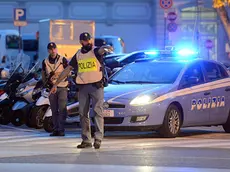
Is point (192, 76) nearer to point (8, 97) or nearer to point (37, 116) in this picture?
point (37, 116)

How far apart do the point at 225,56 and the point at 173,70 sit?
89.7 ft

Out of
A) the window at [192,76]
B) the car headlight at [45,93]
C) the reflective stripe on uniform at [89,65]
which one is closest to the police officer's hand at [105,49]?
the reflective stripe on uniform at [89,65]

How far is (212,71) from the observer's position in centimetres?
1515

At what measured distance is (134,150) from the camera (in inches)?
456

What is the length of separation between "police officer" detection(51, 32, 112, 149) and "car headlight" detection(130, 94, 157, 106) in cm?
173

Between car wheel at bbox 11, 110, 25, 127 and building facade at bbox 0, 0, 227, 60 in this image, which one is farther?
building facade at bbox 0, 0, 227, 60

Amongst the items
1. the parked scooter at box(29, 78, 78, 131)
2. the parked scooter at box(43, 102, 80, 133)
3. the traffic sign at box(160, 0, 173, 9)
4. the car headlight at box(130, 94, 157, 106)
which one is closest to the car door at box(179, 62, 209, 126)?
the car headlight at box(130, 94, 157, 106)

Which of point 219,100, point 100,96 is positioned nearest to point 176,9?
point 219,100

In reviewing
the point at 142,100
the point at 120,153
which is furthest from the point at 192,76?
the point at 120,153

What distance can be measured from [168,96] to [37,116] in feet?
11.8

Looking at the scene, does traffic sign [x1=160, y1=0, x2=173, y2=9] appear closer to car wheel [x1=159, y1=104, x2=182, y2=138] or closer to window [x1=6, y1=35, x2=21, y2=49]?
car wheel [x1=159, y1=104, x2=182, y2=138]

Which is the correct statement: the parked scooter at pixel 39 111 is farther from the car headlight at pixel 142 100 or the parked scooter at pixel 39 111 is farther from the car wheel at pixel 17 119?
the car headlight at pixel 142 100

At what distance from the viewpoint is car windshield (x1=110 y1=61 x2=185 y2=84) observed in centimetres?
1428

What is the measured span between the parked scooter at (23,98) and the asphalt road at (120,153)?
1808 millimetres
